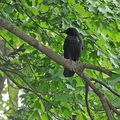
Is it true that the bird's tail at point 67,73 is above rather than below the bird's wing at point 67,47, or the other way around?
below

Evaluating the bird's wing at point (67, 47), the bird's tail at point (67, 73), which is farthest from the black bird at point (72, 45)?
the bird's tail at point (67, 73)

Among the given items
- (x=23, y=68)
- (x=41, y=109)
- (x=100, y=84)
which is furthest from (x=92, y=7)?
(x=23, y=68)

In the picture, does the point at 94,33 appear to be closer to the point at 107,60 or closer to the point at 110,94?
the point at 107,60

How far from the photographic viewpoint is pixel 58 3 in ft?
11.3

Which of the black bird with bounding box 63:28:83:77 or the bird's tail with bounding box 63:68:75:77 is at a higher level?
the black bird with bounding box 63:28:83:77

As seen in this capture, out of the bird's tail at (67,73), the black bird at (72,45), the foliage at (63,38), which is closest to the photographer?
the foliage at (63,38)

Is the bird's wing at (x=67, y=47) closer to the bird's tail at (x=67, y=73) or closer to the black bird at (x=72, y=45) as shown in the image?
the black bird at (x=72, y=45)

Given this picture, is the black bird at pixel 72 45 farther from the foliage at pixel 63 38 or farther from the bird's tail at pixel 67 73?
the bird's tail at pixel 67 73

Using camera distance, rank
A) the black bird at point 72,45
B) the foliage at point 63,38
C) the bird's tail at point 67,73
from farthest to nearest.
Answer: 1. the black bird at point 72,45
2. the bird's tail at point 67,73
3. the foliage at point 63,38

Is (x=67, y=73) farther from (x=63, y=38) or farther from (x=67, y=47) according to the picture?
(x=63, y=38)

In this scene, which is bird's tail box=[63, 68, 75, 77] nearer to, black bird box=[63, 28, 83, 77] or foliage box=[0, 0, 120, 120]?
foliage box=[0, 0, 120, 120]

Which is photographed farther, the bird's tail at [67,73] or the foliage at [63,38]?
the bird's tail at [67,73]

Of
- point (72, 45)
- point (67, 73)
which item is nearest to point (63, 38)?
point (72, 45)

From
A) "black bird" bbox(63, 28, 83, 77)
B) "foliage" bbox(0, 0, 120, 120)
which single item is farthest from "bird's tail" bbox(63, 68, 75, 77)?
"black bird" bbox(63, 28, 83, 77)
